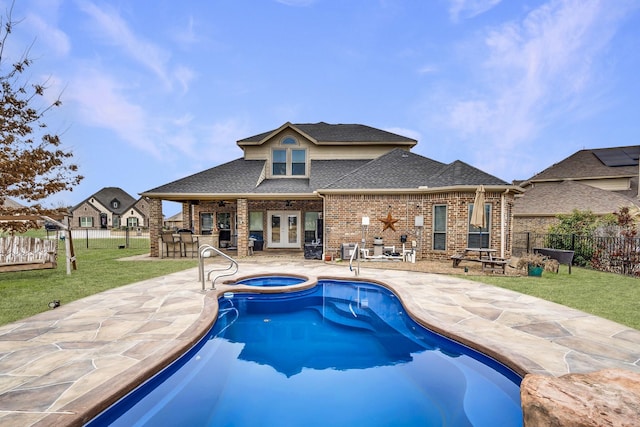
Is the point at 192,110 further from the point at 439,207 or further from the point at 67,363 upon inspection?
the point at 67,363

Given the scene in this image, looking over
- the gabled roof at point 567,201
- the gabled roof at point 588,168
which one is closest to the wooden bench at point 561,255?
the gabled roof at point 567,201

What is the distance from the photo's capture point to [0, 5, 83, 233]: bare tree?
389 inches

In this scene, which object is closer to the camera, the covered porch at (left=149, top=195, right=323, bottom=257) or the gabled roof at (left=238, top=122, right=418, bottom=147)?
the covered porch at (left=149, top=195, right=323, bottom=257)

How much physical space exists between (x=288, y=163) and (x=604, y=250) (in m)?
14.7

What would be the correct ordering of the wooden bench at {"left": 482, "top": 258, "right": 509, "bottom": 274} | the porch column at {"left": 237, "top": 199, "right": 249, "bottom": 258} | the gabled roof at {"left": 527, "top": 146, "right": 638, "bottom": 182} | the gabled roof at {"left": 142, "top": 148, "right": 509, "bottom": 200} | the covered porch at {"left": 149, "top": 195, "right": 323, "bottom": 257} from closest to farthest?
the wooden bench at {"left": 482, "top": 258, "right": 509, "bottom": 274}, the gabled roof at {"left": 142, "top": 148, "right": 509, "bottom": 200}, the porch column at {"left": 237, "top": 199, "right": 249, "bottom": 258}, the covered porch at {"left": 149, "top": 195, "right": 323, "bottom": 257}, the gabled roof at {"left": 527, "top": 146, "right": 638, "bottom": 182}

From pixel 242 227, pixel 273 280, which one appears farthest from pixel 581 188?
pixel 242 227

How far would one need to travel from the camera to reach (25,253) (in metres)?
8.82

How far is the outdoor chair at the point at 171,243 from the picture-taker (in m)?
13.9

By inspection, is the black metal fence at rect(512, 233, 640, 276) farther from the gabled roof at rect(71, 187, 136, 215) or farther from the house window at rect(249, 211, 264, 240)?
the gabled roof at rect(71, 187, 136, 215)

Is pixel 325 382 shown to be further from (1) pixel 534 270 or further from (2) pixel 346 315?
(1) pixel 534 270

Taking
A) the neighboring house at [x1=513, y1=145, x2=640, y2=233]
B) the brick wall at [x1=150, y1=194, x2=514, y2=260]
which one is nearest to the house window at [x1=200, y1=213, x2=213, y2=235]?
the brick wall at [x1=150, y1=194, x2=514, y2=260]

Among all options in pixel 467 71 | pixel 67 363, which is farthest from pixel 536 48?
pixel 67 363

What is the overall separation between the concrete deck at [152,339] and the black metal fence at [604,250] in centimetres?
686

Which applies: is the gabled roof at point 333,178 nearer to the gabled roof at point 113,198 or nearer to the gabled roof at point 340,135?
the gabled roof at point 340,135
